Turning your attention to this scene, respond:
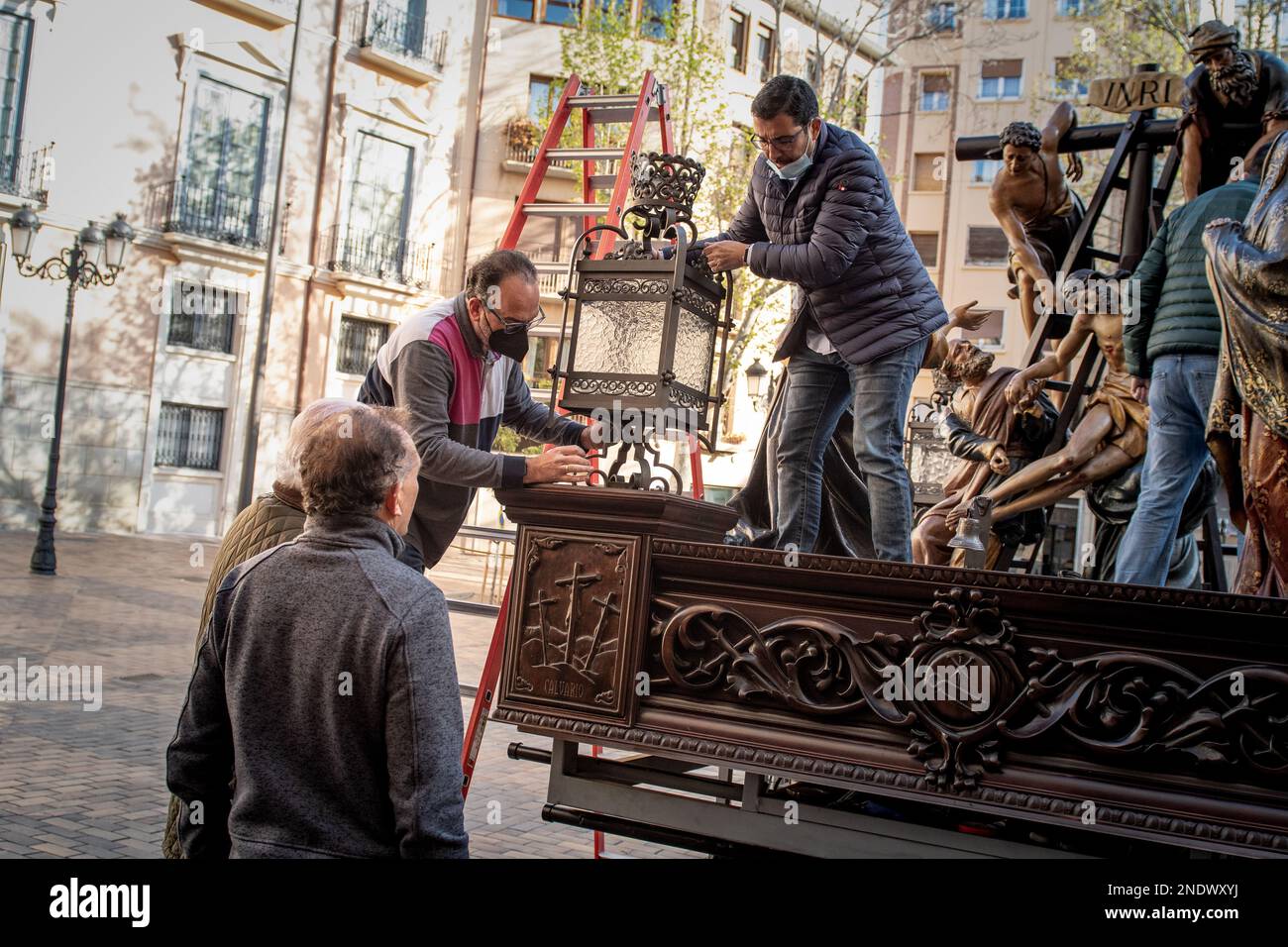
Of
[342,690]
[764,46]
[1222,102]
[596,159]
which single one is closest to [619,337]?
[342,690]

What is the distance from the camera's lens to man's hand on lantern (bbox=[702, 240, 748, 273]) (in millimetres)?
3908

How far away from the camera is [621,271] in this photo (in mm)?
3738

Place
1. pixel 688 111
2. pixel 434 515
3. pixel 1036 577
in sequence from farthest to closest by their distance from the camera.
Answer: pixel 688 111
pixel 434 515
pixel 1036 577

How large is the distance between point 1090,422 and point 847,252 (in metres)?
3.13

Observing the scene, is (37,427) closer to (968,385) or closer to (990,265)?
(968,385)

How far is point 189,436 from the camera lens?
997 inches

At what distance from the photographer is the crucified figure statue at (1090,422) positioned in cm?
634

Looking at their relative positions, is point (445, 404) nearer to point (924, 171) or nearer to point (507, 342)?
point (507, 342)

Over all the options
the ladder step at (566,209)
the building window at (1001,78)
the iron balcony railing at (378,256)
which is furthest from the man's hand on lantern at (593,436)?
the building window at (1001,78)

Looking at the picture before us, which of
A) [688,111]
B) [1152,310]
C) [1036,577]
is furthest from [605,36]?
[1036,577]

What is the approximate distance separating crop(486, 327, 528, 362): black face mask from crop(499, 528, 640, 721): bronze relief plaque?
→ 968 millimetres

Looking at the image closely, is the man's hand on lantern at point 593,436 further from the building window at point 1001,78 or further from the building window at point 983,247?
the building window at point 1001,78
